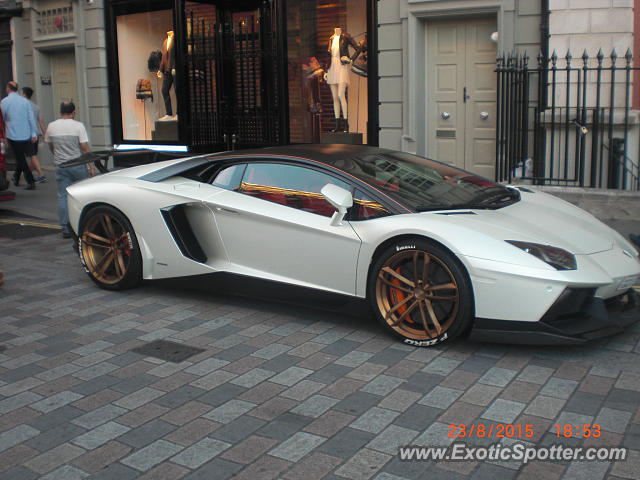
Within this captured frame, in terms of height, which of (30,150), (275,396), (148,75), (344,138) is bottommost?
(275,396)

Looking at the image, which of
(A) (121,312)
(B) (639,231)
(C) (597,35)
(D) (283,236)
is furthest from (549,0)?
(A) (121,312)

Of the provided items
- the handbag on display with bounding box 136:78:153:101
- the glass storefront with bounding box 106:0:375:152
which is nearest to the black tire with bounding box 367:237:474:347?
the glass storefront with bounding box 106:0:375:152

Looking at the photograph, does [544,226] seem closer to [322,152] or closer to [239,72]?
[322,152]

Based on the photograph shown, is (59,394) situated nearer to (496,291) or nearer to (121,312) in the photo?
(121,312)

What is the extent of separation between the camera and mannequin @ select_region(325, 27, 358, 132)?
505 inches

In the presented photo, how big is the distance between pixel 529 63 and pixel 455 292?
6810mm

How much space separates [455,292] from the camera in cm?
480

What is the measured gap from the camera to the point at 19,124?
13703 millimetres

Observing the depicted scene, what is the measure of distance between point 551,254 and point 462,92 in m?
7.12

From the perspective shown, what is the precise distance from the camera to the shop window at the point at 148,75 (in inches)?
594

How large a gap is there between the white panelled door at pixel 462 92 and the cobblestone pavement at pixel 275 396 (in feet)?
20.6

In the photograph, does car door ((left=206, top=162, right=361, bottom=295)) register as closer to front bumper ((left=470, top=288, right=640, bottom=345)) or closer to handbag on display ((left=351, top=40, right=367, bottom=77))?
front bumper ((left=470, top=288, right=640, bottom=345))

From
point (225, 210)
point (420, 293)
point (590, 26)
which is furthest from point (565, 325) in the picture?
point (590, 26)

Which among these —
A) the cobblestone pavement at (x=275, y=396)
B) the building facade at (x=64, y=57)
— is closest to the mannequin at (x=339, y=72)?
the building facade at (x=64, y=57)
